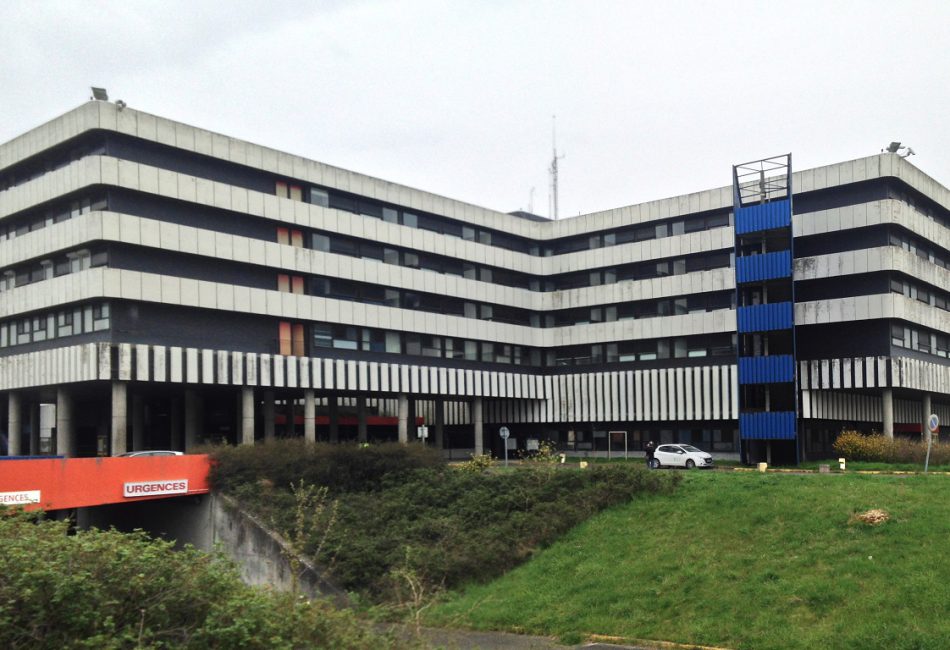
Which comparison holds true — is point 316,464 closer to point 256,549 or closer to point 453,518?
point 256,549

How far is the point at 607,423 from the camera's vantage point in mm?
68875

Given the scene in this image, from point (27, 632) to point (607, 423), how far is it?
190 ft

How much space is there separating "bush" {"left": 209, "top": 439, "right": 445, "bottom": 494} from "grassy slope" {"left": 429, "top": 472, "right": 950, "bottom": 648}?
10.4 metres

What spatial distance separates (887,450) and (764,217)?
14.4 m

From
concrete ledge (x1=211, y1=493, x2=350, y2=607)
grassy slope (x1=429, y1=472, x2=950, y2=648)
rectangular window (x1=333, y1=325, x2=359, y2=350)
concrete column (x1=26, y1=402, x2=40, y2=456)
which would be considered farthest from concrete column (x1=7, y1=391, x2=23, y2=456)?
grassy slope (x1=429, y1=472, x2=950, y2=648)

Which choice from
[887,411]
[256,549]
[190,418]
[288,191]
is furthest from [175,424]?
[887,411]

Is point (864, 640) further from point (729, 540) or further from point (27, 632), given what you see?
point (27, 632)

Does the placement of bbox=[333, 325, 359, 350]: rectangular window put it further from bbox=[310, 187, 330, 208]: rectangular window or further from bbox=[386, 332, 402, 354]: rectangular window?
bbox=[310, 187, 330, 208]: rectangular window

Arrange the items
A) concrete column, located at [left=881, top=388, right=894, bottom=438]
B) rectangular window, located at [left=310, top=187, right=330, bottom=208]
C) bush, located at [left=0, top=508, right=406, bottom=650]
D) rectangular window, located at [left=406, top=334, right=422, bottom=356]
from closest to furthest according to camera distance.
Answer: bush, located at [left=0, top=508, right=406, bottom=650]
rectangular window, located at [left=310, top=187, right=330, bottom=208]
concrete column, located at [left=881, top=388, right=894, bottom=438]
rectangular window, located at [left=406, top=334, right=422, bottom=356]

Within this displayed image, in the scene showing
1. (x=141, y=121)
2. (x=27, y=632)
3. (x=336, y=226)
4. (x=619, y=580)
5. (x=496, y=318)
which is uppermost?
(x=141, y=121)

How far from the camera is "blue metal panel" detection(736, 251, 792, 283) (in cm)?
5441

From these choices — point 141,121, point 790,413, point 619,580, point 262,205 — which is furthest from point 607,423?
point 619,580

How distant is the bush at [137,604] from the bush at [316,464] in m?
21.2

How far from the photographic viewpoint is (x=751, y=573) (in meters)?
25.3
